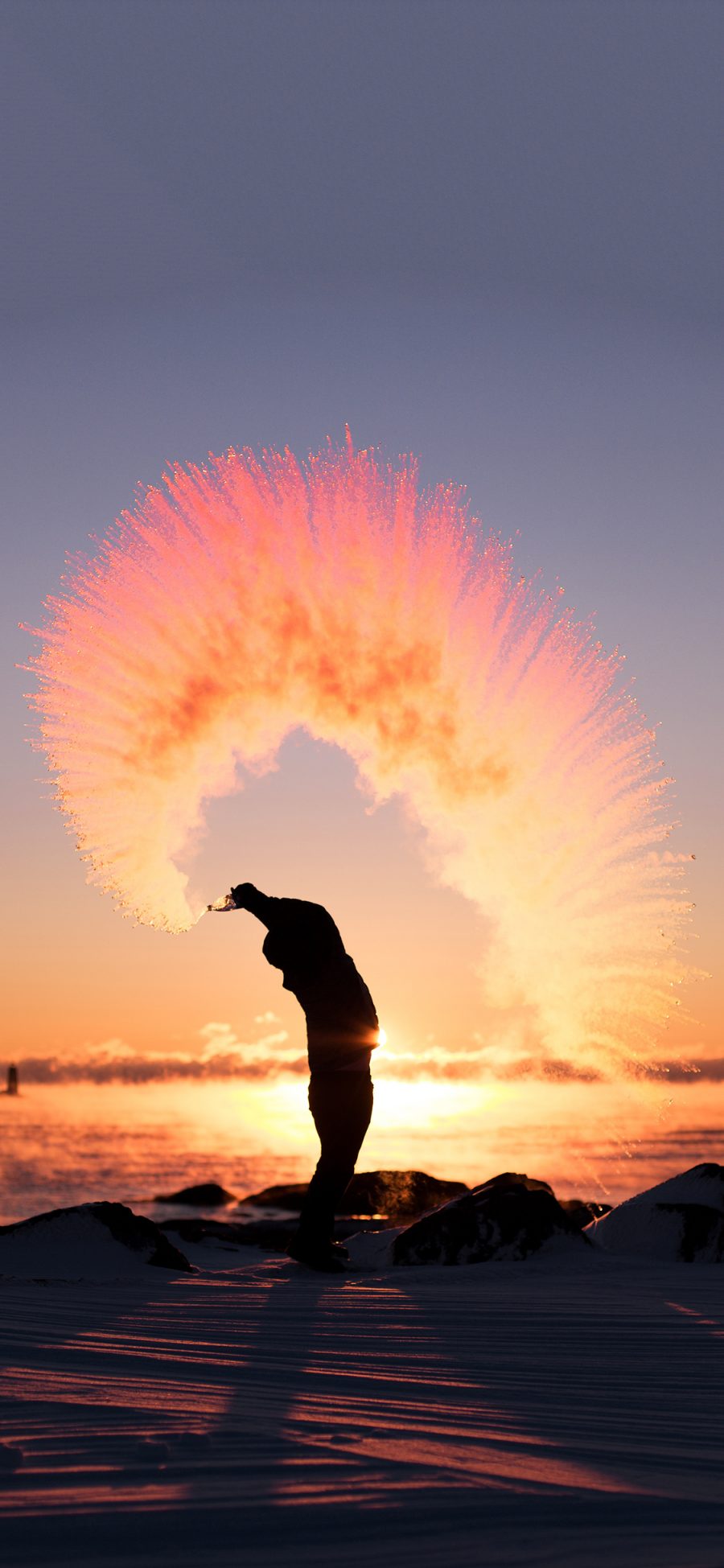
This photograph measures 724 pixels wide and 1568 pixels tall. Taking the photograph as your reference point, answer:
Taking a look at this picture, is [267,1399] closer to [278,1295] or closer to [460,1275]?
[278,1295]

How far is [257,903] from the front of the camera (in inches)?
385

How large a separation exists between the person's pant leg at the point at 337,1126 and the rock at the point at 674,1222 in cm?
199

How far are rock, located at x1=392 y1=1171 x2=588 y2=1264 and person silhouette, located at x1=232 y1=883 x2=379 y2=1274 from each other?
663 mm

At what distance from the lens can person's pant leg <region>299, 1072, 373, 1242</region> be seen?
9.49 meters

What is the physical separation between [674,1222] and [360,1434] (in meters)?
6.56

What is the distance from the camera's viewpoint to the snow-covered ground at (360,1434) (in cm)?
260

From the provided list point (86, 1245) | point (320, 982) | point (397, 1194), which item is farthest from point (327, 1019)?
point (397, 1194)

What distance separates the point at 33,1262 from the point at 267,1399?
476cm

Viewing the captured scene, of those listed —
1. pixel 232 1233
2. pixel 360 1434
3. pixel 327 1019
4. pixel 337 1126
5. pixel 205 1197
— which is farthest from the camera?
pixel 205 1197

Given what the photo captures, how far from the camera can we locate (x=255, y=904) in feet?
32.1

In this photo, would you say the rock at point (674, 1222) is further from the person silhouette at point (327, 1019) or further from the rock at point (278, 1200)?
the rock at point (278, 1200)

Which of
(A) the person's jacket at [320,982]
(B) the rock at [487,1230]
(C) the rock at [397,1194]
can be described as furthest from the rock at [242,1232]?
(A) the person's jacket at [320,982]

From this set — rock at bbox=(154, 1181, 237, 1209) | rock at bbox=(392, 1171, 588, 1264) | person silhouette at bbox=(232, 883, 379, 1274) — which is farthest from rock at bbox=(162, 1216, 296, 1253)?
rock at bbox=(154, 1181, 237, 1209)

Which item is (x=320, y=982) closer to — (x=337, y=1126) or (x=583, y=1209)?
(x=337, y=1126)
